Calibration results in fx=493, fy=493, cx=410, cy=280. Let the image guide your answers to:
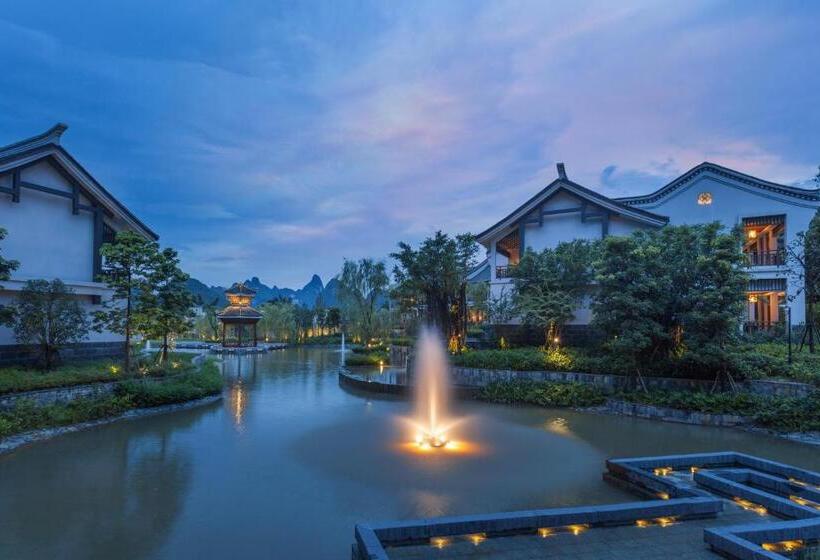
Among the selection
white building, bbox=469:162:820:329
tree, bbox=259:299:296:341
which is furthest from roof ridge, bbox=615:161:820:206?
tree, bbox=259:299:296:341

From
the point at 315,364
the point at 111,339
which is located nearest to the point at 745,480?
the point at 111,339

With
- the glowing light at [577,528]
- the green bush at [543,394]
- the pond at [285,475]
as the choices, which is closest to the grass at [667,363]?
the green bush at [543,394]

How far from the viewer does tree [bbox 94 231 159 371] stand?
48.9 ft

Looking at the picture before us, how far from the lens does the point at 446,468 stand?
28.7ft

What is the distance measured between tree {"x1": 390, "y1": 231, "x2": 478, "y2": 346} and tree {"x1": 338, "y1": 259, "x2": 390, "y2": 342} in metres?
15.9

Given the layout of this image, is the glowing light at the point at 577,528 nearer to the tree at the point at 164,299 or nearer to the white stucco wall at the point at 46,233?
the tree at the point at 164,299

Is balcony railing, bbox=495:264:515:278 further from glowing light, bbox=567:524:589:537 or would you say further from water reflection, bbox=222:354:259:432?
glowing light, bbox=567:524:589:537

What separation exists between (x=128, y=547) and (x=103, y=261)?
1471cm

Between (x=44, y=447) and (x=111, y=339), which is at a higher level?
(x=111, y=339)

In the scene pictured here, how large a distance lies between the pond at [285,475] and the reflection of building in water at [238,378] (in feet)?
0.84

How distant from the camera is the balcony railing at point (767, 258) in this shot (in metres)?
20.1

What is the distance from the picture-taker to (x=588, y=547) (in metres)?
5.35

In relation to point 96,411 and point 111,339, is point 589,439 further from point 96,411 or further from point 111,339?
point 111,339

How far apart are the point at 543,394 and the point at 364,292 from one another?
24.2 metres
